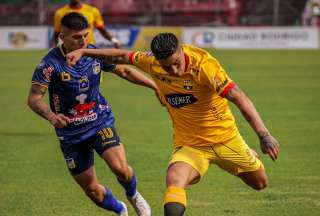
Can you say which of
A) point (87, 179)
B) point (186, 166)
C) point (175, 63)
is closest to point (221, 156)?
point (186, 166)

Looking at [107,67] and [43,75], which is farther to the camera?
[107,67]

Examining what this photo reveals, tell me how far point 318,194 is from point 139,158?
3.90 meters

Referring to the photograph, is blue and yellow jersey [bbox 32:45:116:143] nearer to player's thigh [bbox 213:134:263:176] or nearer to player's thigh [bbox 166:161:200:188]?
player's thigh [bbox 166:161:200:188]

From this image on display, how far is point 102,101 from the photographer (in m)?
9.05

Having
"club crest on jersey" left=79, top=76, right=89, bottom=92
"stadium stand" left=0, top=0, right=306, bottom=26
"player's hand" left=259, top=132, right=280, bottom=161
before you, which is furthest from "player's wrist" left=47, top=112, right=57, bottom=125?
"stadium stand" left=0, top=0, right=306, bottom=26

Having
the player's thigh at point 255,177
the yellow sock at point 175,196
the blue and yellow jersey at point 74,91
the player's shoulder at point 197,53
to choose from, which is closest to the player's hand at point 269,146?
the yellow sock at point 175,196

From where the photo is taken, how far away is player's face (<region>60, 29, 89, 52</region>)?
8.48m

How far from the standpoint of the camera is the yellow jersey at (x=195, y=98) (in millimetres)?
7848

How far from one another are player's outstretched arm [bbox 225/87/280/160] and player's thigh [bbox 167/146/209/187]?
81 centimetres

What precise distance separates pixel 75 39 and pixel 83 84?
496 millimetres

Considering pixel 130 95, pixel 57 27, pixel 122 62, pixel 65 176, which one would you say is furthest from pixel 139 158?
pixel 130 95

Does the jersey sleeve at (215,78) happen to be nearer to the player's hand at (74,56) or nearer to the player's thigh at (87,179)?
the player's hand at (74,56)

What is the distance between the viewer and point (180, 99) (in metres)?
8.12

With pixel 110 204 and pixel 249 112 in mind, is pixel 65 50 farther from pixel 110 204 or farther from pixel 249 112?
pixel 249 112
